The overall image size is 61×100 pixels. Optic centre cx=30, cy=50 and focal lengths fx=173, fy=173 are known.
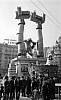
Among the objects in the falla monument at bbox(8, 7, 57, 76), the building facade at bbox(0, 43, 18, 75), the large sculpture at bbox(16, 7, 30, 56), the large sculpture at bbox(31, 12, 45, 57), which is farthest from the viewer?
the building facade at bbox(0, 43, 18, 75)

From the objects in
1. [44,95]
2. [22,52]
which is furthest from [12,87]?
[22,52]

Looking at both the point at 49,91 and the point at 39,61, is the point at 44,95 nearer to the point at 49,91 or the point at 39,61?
the point at 49,91

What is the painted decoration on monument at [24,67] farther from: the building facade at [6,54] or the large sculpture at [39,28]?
the building facade at [6,54]

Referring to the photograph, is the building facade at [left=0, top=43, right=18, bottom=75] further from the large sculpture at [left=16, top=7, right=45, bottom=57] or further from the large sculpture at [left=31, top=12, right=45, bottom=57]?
the large sculpture at [left=16, top=7, right=45, bottom=57]

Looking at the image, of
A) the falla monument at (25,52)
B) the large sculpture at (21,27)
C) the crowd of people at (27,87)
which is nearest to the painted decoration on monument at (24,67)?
the falla monument at (25,52)

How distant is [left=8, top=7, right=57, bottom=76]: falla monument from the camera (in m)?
31.5

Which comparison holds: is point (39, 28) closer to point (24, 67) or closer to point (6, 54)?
point (24, 67)

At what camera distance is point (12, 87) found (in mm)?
12406

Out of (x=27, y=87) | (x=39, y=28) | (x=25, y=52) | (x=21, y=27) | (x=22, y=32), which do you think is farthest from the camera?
(x=39, y=28)

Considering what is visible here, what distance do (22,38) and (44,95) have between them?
1053 inches

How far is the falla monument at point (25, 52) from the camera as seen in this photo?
31.5 m

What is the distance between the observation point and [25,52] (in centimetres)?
3559

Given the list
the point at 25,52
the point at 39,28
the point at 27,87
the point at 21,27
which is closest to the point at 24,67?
the point at 25,52

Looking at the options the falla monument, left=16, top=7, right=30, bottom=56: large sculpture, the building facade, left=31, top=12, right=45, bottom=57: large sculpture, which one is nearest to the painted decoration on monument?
the falla monument
